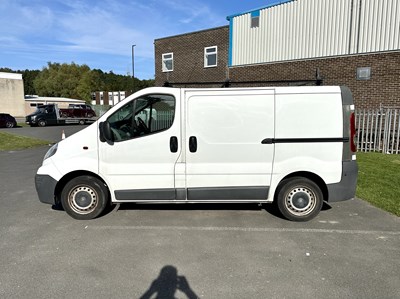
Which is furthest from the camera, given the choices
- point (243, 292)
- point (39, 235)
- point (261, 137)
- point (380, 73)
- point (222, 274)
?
point (380, 73)

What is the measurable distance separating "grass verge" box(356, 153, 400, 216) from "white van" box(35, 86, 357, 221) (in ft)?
4.65

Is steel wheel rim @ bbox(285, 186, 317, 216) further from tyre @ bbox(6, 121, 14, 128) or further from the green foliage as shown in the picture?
the green foliage

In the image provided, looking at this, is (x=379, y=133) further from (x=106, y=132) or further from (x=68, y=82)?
(x=68, y=82)

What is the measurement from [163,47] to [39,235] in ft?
65.7

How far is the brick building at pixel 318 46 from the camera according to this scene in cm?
1286

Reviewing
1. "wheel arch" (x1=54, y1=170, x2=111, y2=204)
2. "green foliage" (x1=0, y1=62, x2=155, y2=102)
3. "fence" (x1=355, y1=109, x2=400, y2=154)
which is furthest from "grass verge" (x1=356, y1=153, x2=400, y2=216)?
"green foliage" (x1=0, y1=62, x2=155, y2=102)

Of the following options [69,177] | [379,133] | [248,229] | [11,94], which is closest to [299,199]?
[248,229]

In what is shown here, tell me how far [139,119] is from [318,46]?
42.1ft

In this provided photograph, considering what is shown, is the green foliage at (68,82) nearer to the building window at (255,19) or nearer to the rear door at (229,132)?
the building window at (255,19)

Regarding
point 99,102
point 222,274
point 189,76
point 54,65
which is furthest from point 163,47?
point 54,65

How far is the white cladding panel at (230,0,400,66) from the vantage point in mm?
12734

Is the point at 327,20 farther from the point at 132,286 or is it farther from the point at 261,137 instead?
the point at 132,286

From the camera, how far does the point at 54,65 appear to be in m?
66.1

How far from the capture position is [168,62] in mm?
22266
